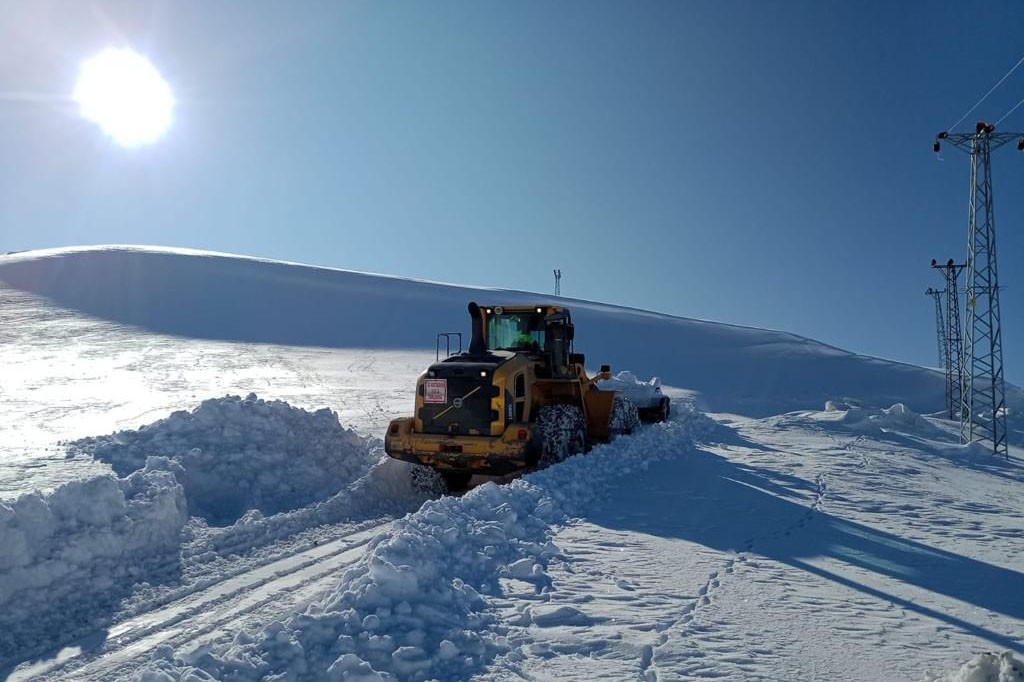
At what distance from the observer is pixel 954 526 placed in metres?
7.42

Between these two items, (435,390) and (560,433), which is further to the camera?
(560,433)

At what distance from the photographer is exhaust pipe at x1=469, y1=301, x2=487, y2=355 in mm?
10492

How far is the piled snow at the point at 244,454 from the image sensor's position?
8.30 meters

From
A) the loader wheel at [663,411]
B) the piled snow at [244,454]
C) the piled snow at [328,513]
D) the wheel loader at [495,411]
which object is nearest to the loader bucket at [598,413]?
the wheel loader at [495,411]

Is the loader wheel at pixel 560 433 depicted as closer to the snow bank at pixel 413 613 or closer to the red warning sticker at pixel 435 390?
the red warning sticker at pixel 435 390

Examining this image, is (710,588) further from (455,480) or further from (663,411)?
(663,411)

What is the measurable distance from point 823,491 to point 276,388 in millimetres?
16401

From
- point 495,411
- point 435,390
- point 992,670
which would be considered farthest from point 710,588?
point 435,390

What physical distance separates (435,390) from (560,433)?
1864 millimetres

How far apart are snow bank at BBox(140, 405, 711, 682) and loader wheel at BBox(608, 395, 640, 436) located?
574 cm

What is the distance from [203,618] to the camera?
485cm

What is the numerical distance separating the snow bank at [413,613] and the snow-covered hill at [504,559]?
16mm

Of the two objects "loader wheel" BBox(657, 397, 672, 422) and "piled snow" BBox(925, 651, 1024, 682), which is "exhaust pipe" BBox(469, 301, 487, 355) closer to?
"loader wheel" BBox(657, 397, 672, 422)

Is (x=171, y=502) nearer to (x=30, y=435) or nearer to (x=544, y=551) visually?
(x=544, y=551)
